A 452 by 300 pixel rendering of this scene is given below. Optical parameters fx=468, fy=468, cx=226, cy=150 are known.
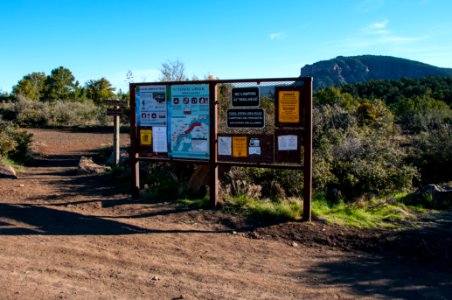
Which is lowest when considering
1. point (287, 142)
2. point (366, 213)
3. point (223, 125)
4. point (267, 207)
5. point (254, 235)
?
point (254, 235)

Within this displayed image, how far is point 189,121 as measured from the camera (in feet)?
27.9

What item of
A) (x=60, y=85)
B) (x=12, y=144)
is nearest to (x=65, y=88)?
(x=60, y=85)

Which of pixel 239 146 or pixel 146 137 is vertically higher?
pixel 146 137

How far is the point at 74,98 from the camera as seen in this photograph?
5441 cm

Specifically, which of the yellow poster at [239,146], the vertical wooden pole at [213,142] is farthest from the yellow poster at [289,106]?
the vertical wooden pole at [213,142]

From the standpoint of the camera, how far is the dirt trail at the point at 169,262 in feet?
15.6

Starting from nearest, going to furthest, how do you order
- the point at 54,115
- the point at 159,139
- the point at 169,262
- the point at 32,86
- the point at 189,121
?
the point at 169,262 → the point at 189,121 → the point at 159,139 → the point at 54,115 → the point at 32,86

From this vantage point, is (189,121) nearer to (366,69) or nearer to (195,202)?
(195,202)

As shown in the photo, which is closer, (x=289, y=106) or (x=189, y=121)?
(x=289, y=106)

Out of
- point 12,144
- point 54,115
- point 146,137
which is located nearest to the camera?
point 146,137

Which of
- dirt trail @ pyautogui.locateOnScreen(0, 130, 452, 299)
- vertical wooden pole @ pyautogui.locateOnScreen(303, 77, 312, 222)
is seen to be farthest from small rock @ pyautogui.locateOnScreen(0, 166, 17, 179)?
vertical wooden pole @ pyautogui.locateOnScreen(303, 77, 312, 222)

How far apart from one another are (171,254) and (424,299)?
2961 mm

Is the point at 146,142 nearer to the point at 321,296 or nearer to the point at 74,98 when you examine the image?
the point at 321,296

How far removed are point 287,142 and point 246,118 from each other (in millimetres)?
805
